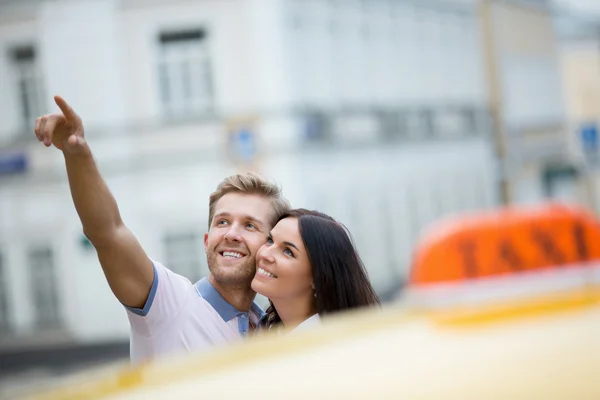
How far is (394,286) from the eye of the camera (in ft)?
54.4

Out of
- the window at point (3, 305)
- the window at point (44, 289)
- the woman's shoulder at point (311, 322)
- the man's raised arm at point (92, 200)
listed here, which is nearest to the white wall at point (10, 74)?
the window at point (44, 289)

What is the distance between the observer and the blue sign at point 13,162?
54.6ft

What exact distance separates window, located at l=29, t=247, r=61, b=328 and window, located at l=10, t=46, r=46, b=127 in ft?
6.64

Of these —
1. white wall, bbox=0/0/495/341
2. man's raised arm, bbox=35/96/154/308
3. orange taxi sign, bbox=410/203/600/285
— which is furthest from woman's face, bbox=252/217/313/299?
white wall, bbox=0/0/495/341

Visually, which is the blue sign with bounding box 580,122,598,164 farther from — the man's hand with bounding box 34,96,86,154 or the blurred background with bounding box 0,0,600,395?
the man's hand with bounding box 34,96,86,154

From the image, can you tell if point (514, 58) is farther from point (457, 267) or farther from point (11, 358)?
point (457, 267)

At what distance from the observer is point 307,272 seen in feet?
8.09

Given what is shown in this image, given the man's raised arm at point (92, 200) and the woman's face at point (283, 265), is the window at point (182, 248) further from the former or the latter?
the man's raised arm at point (92, 200)

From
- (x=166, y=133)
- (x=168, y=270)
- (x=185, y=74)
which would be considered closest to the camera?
(x=168, y=270)

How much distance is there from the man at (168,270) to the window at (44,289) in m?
13.8

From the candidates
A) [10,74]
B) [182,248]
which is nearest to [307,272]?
[182,248]

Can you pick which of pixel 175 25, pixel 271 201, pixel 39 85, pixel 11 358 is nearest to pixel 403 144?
pixel 175 25

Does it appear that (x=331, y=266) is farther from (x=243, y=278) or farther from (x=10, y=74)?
(x=10, y=74)

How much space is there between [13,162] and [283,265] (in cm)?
1494
